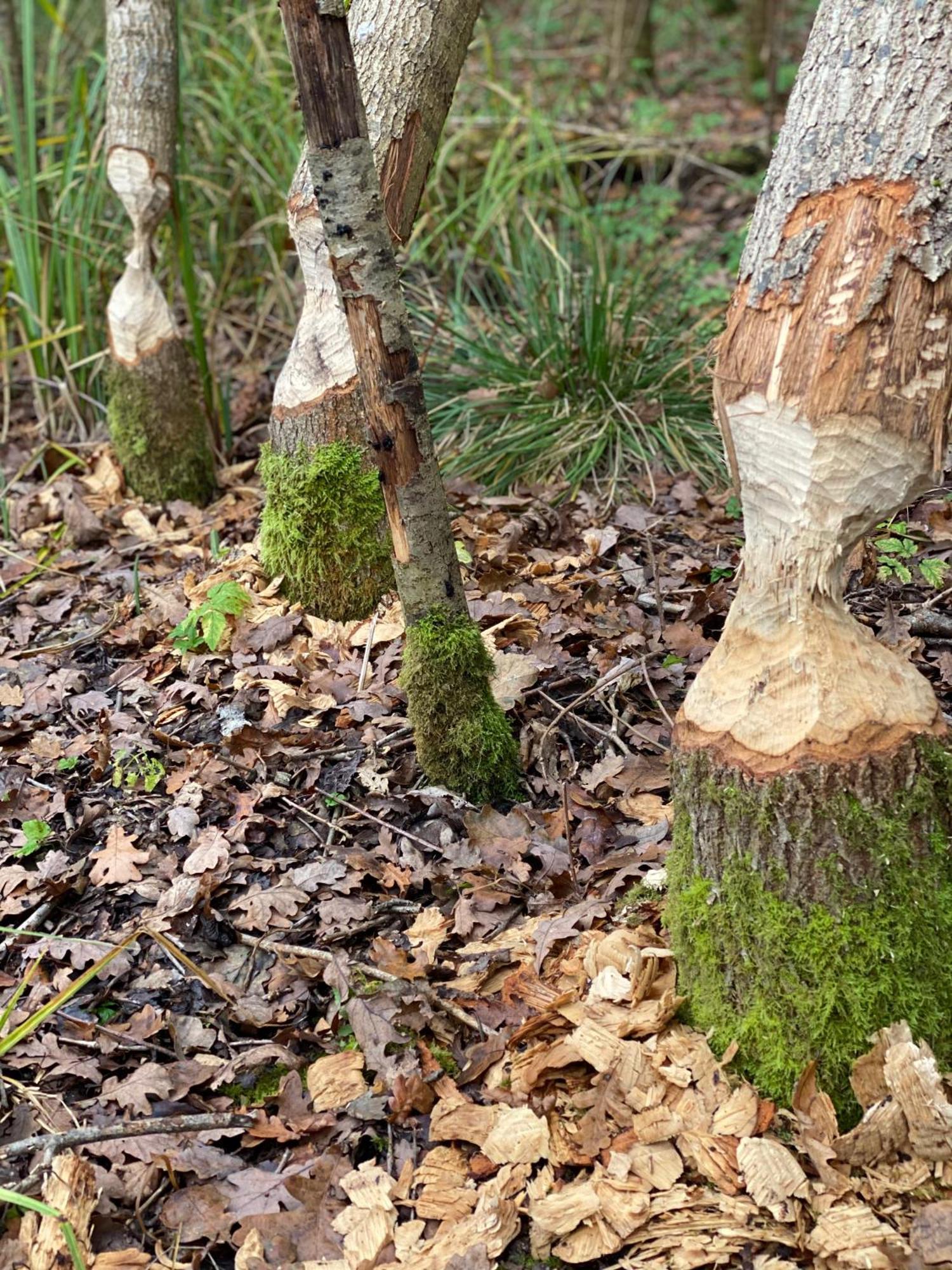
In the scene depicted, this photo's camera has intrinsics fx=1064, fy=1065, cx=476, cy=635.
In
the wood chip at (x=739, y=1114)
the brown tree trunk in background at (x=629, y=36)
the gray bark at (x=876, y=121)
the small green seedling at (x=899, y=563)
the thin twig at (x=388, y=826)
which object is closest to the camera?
the gray bark at (x=876, y=121)

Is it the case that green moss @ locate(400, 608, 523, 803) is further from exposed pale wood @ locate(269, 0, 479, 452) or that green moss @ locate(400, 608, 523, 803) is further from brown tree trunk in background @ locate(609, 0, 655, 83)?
brown tree trunk in background @ locate(609, 0, 655, 83)

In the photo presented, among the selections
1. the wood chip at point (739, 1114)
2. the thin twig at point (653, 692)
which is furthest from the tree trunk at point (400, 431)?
the wood chip at point (739, 1114)

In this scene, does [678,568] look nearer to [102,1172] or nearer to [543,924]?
[543,924]

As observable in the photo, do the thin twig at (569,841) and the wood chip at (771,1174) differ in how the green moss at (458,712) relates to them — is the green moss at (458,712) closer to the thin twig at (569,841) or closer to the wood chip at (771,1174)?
the thin twig at (569,841)

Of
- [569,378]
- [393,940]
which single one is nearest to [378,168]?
[569,378]

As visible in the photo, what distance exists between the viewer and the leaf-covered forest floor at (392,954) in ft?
6.63

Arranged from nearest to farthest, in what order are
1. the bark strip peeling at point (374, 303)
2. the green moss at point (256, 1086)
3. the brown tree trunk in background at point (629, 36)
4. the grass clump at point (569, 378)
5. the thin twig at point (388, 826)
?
the bark strip peeling at point (374, 303) → the green moss at point (256, 1086) → the thin twig at point (388, 826) → the grass clump at point (569, 378) → the brown tree trunk in background at point (629, 36)

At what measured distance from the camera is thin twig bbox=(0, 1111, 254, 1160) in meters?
2.12

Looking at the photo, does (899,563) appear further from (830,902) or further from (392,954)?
(392,954)

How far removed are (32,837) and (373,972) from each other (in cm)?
108

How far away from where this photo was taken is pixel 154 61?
452 cm

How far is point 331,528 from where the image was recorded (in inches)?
141

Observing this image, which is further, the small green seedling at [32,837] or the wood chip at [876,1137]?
the small green seedling at [32,837]

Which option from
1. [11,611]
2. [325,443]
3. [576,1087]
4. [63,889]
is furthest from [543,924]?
[11,611]
